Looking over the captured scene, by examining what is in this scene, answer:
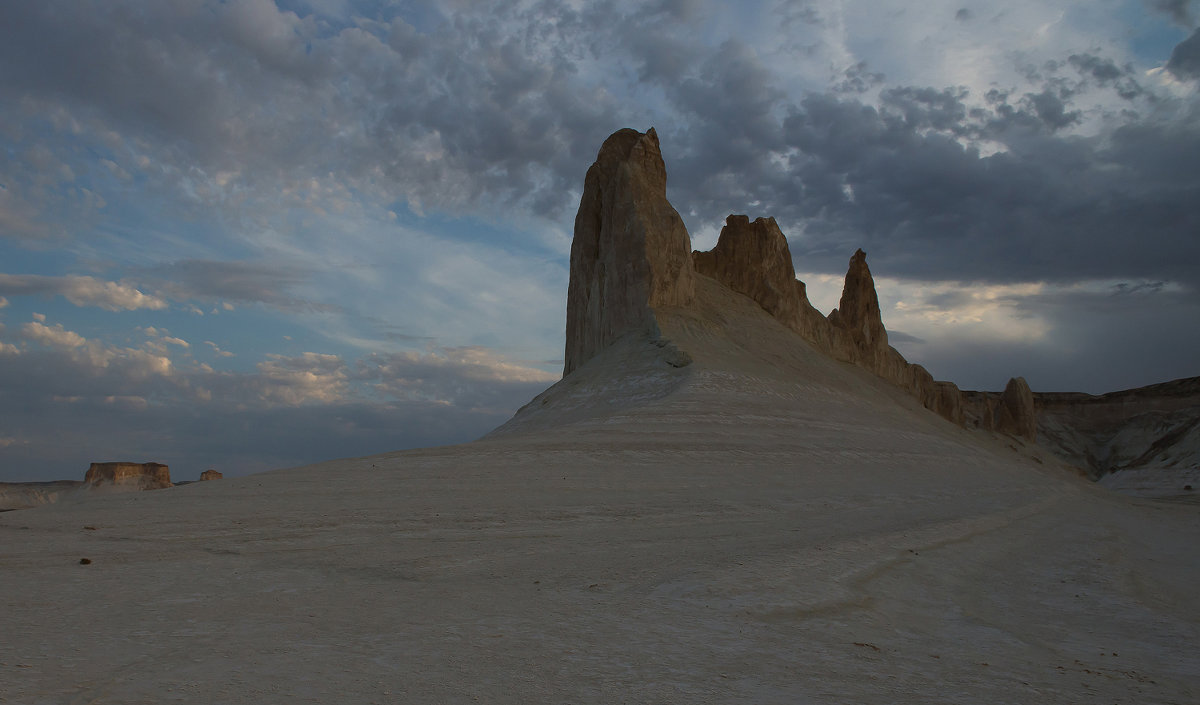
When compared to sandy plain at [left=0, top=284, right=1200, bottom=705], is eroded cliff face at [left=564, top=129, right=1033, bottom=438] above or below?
above

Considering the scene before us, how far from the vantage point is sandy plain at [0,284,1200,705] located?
440 centimetres

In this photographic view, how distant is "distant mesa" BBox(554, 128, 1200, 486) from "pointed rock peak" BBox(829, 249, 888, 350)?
0.07 m

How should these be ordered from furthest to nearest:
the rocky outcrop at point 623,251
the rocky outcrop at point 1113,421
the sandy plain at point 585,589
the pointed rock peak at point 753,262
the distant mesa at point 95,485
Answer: the rocky outcrop at point 1113,421 → the pointed rock peak at point 753,262 → the distant mesa at point 95,485 → the rocky outcrop at point 623,251 → the sandy plain at point 585,589

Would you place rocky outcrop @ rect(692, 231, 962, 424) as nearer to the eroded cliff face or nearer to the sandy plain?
the eroded cliff face

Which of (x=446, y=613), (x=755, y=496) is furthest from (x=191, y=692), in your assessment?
(x=755, y=496)

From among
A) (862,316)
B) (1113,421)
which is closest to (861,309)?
(862,316)

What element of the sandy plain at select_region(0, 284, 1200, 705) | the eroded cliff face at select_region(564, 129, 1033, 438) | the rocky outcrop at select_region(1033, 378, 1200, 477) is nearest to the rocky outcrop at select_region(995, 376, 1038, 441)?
the rocky outcrop at select_region(1033, 378, 1200, 477)

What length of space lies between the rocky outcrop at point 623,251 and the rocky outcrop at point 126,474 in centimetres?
2527

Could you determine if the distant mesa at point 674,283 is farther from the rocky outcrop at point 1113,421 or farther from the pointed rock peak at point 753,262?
the rocky outcrop at point 1113,421

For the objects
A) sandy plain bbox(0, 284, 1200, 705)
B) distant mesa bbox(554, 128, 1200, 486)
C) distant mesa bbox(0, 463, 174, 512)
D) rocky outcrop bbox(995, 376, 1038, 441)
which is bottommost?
sandy plain bbox(0, 284, 1200, 705)

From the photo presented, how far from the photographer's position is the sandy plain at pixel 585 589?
440cm

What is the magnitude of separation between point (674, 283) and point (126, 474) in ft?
107

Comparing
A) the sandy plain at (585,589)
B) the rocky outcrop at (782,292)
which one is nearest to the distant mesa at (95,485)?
the sandy plain at (585,589)

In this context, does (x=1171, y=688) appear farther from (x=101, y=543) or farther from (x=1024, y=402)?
(x=1024, y=402)
